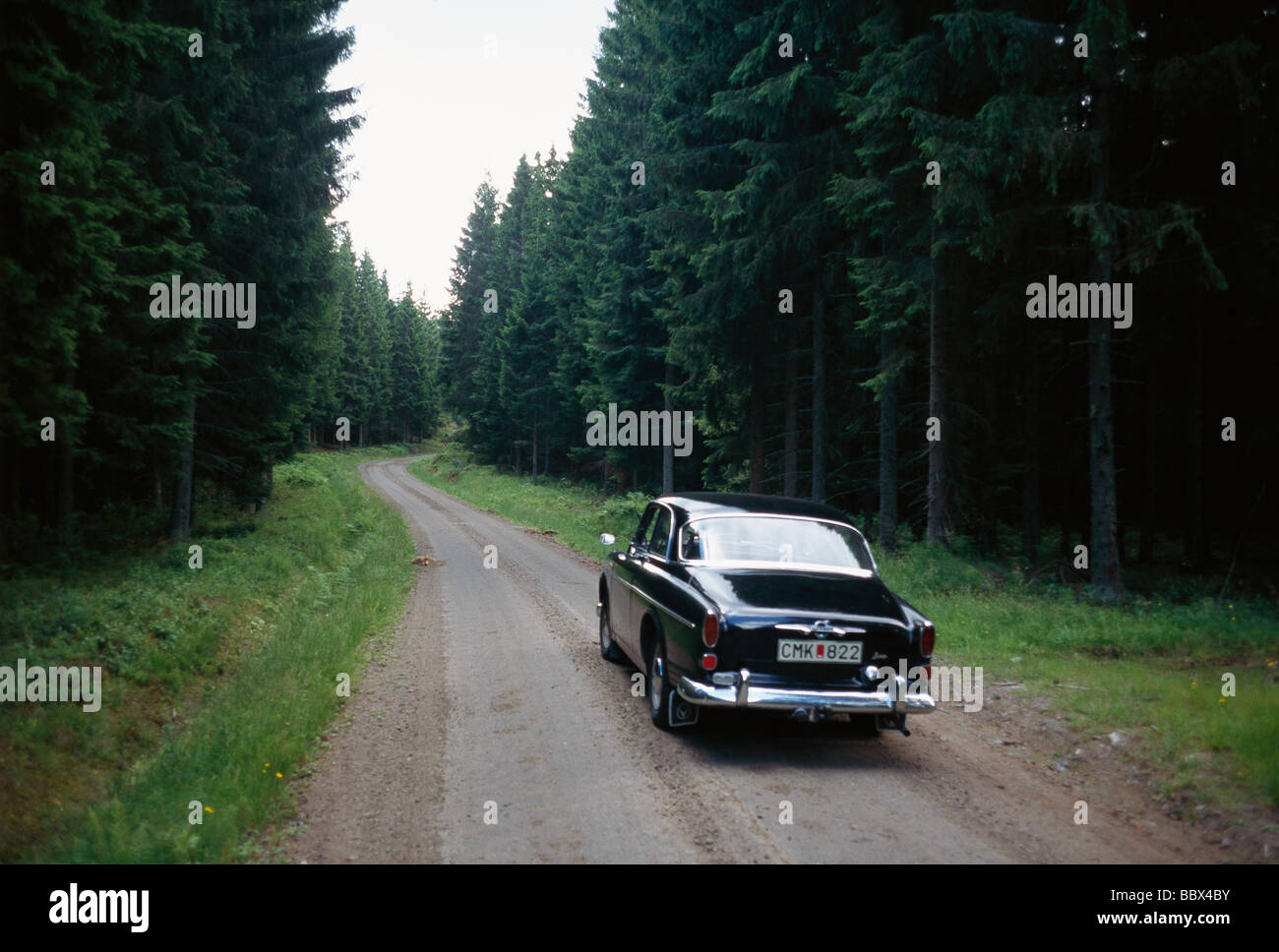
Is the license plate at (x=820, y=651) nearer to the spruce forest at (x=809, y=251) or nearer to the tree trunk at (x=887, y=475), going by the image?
the spruce forest at (x=809, y=251)

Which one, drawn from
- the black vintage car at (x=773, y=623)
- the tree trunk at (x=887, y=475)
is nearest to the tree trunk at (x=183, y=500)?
the black vintage car at (x=773, y=623)

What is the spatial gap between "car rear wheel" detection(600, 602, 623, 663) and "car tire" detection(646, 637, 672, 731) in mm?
2109

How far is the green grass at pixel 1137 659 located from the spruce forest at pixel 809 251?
4.63 ft

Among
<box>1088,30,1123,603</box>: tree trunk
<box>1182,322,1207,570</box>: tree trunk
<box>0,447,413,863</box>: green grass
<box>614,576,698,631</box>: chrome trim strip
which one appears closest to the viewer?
<box>0,447,413,863</box>: green grass

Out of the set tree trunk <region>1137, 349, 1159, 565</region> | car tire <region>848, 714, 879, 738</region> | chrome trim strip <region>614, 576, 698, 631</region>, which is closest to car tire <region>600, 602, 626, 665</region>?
chrome trim strip <region>614, 576, 698, 631</region>

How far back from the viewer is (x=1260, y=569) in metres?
16.9

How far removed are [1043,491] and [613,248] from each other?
16.2 meters

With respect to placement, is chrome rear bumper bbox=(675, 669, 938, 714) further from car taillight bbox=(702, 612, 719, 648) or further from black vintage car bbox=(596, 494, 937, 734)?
car taillight bbox=(702, 612, 719, 648)

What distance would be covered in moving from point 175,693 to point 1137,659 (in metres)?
10.6

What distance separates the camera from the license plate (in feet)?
19.7

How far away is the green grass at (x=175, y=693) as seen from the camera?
199 inches

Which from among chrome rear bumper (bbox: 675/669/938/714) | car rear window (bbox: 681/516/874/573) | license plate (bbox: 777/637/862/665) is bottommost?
chrome rear bumper (bbox: 675/669/938/714)

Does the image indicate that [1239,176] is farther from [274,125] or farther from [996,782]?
[274,125]
